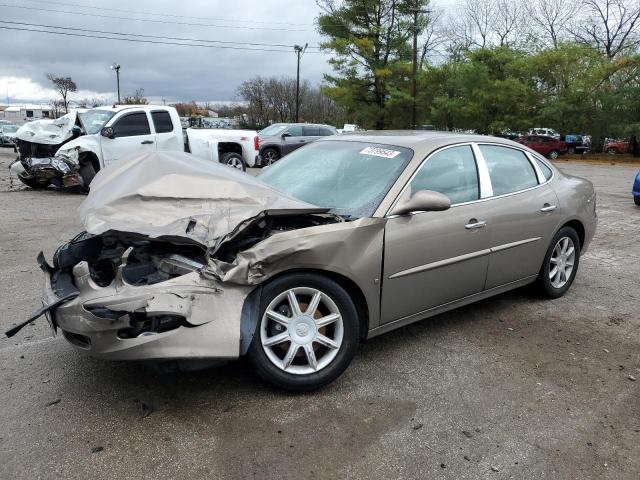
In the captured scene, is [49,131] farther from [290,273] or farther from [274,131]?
[290,273]

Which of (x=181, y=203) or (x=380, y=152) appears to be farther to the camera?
(x=380, y=152)

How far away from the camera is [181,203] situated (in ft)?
10.2

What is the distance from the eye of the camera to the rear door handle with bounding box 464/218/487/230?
3.77 meters

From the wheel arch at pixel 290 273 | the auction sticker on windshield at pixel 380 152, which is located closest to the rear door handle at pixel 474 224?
the auction sticker on windshield at pixel 380 152

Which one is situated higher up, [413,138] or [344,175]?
[413,138]

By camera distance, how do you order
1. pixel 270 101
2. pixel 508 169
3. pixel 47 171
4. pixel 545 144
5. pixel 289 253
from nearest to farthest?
pixel 289 253, pixel 508 169, pixel 47 171, pixel 545 144, pixel 270 101

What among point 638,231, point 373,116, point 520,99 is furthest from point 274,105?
point 638,231

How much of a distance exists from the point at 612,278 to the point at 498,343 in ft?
8.28

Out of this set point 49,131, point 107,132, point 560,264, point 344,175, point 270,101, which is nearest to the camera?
point 344,175

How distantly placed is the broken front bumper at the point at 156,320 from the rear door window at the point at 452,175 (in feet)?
5.25

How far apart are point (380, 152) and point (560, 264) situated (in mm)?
2180

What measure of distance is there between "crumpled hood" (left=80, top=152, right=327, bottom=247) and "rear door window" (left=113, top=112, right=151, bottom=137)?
29.4ft

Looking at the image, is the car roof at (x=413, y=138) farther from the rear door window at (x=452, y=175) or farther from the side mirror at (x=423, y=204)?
the side mirror at (x=423, y=204)

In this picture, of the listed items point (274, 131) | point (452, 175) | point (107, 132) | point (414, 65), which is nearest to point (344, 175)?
point (452, 175)
